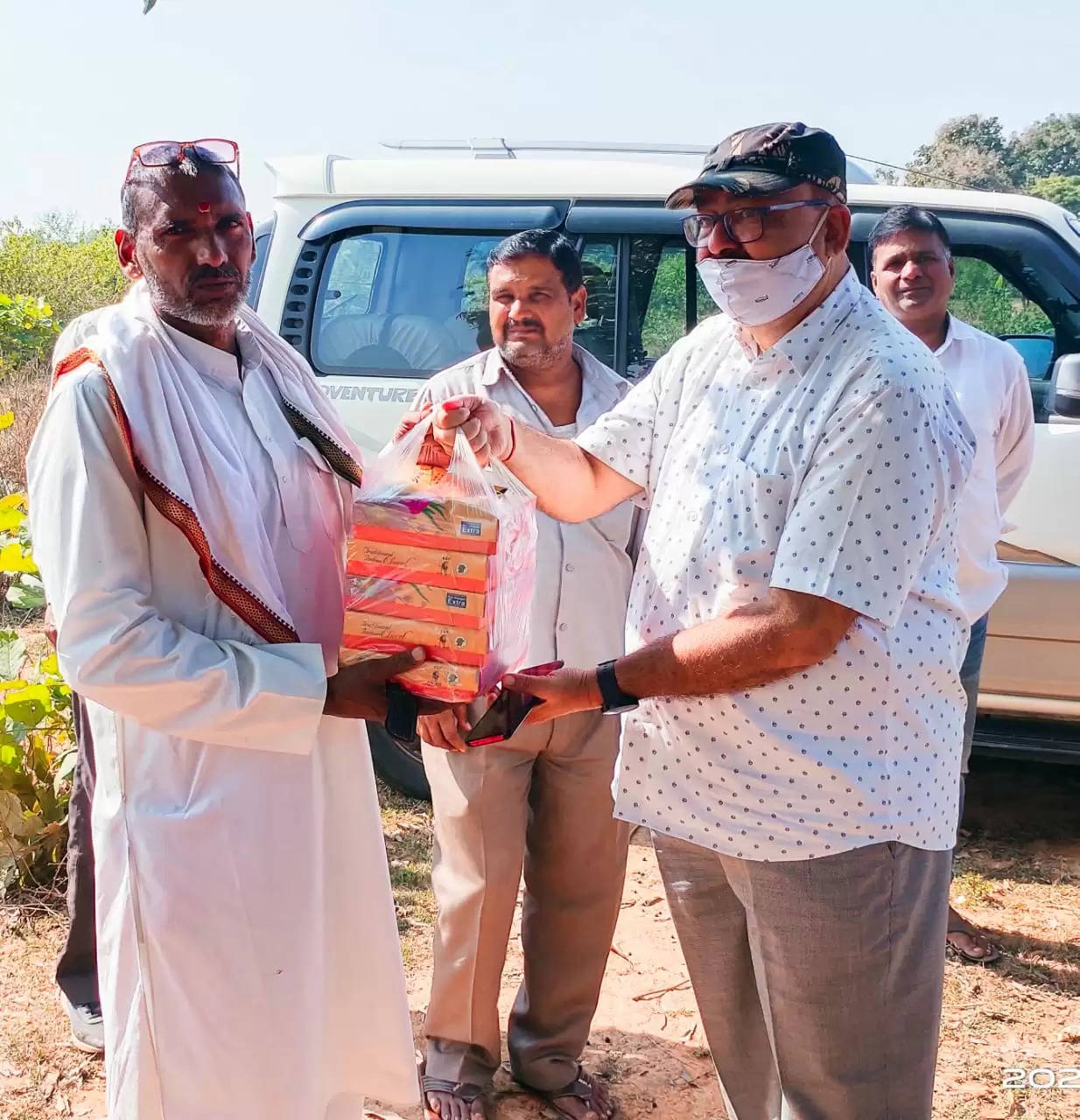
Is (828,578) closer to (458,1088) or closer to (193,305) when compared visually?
(193,305)

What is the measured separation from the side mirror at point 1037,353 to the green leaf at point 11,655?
3.77 metres

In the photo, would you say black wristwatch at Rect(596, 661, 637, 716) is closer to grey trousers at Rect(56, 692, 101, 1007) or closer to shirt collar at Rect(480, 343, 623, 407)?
shirt collar at Rect(480, 343, 623, 407)

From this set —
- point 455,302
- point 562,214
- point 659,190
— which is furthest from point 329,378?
point 659,190

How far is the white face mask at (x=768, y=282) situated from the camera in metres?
1.96

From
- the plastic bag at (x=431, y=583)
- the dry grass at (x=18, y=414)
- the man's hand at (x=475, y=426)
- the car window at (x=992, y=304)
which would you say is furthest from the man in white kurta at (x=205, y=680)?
the dry grass at (x=18, y=414)

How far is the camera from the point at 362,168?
4.66m

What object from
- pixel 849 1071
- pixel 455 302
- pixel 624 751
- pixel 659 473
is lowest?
pixel 849 1071

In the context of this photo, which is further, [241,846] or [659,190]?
[659,190]

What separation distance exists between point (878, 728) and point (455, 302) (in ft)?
10.2

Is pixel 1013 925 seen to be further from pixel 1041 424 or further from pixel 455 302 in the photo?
pixel 455 302

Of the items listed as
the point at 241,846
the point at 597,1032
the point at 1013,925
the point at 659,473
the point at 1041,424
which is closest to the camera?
the point at 241,846

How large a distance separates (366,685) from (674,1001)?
81.1 inches

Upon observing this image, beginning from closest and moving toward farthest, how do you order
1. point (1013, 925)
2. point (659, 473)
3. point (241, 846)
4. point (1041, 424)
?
point (241, 846), point (659, 473), point (1013, 925), point (1041, 424)

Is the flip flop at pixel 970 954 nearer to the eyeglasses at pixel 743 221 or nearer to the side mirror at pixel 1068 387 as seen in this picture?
the side mirror at pixel 1068 387
